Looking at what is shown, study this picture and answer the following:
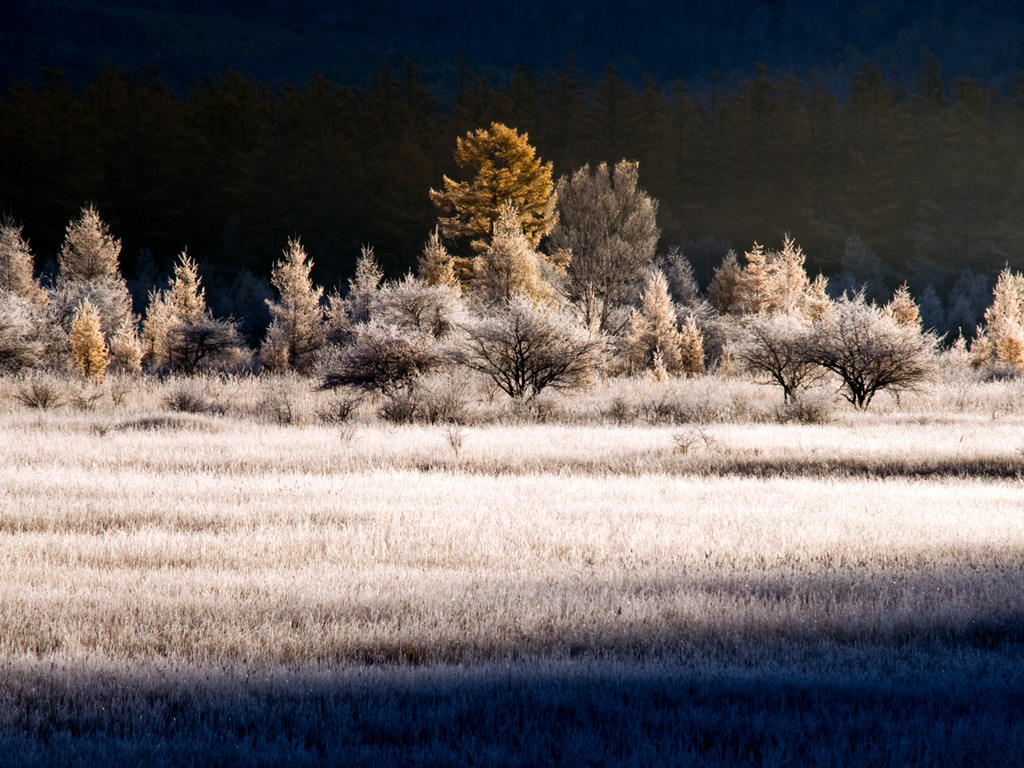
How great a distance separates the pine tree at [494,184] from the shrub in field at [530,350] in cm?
1420

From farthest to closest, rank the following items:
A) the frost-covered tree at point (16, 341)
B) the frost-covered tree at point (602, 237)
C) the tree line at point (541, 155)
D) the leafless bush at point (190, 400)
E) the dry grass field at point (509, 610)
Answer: the tree line at point (541, 155)
the frost-covered tree at point (602, 237)
the frost-covered tree at point (16, 341)
the leafless bush at point (190, 400)
the dry grass field at point (509, 610)

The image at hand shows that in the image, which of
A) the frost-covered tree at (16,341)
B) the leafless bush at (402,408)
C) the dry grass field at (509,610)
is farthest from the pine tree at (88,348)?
the dry grass field at (509,610)

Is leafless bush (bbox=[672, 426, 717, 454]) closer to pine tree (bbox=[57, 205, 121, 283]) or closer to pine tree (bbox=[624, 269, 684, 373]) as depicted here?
pine tree (bbox=[624, 269, 684, 373])

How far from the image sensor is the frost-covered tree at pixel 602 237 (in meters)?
42.8

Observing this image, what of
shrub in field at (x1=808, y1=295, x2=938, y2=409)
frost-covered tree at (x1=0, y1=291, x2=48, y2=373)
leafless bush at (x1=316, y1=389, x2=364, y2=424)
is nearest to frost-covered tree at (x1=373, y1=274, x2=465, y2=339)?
leafless bush at (x1=316, y1=389, x2=364, y2=424)

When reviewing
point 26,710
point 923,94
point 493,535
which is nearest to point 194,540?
point 493,535

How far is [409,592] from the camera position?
656 centimetres

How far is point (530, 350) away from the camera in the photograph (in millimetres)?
23531

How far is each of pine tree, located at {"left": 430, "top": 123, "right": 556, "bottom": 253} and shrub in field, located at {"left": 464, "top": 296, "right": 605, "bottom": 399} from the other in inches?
559

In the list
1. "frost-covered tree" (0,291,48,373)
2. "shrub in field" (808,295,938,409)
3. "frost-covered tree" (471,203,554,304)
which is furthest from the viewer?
"frost-covered tree" (471,203,554,304)

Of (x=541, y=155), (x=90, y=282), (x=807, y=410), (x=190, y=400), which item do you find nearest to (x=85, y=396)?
(x=190, y=400)

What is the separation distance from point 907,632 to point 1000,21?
21302 cm

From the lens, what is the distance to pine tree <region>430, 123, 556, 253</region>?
124 feet

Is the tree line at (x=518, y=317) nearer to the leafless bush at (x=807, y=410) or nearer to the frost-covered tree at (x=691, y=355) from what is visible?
the frost-covered tree at (x=691, y=355)
